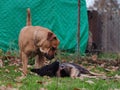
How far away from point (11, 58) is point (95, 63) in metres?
2.30

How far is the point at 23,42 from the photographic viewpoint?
8.99 metres

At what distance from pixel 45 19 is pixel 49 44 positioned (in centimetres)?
751

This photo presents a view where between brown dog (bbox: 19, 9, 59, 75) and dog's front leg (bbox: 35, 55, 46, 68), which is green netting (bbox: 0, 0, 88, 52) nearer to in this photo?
dog's front leg (bbox: 35, 55, 46, 68)

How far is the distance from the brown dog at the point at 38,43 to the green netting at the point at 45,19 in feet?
18.1

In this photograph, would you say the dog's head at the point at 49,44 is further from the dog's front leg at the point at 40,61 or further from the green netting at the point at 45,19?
the green netting at the point at 45,19

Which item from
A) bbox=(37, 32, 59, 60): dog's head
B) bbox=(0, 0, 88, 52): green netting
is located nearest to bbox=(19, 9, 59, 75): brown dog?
bbox=(37, 32, 59, 60): dog's head

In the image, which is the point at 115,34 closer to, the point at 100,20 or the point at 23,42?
the point at 100,20

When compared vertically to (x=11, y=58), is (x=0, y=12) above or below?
above

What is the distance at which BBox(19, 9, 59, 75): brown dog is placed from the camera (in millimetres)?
8484

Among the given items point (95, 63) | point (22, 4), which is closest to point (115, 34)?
point (22, 4)

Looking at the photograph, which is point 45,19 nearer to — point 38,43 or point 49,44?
point 38,43

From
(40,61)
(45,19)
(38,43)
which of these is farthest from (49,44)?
(45,19)

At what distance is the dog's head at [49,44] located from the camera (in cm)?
844

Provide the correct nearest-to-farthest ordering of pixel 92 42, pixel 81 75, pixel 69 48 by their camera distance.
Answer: pixel 81 75
pixel 69 48
pixel 92 42
